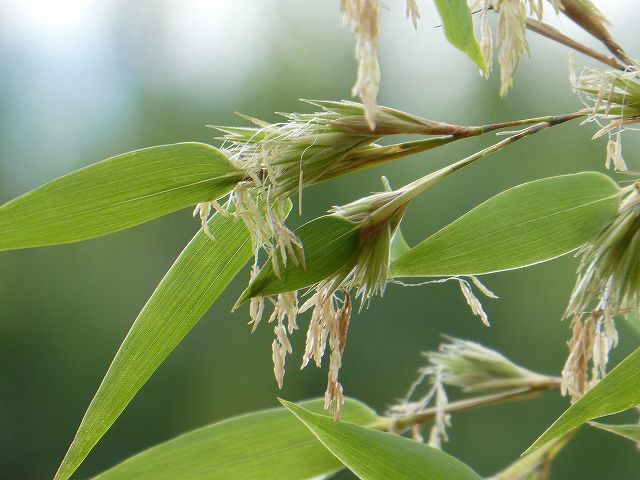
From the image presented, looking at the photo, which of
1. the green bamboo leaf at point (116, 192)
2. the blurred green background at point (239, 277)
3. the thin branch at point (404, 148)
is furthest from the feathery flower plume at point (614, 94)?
the blurred green background at point (239, 277)

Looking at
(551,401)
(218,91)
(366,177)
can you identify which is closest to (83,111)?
(218,91)

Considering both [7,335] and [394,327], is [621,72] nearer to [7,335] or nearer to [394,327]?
[394,327]

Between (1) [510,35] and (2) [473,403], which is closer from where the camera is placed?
(1) [510,35]

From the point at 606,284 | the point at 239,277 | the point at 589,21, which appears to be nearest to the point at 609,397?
the point at 606,284

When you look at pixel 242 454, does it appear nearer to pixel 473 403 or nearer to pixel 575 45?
pixel 473 403

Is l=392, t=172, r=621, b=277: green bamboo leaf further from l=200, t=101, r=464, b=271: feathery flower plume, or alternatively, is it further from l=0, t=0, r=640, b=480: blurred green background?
l=0, t=0, r=640, b=480: blurred green background
